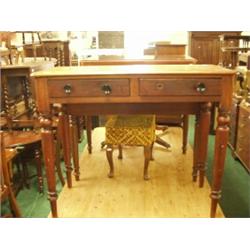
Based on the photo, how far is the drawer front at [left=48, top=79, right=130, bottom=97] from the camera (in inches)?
61.6

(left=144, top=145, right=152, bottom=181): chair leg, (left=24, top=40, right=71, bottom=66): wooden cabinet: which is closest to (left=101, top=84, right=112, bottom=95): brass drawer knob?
(left=144, top=145, right=152, bottom=181): chair leg

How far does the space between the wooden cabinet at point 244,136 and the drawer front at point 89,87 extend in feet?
4.37

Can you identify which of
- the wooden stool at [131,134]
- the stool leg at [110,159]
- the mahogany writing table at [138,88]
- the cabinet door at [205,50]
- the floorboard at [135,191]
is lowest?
the floorboard at [135,191]

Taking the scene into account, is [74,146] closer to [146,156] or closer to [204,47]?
[146,156]

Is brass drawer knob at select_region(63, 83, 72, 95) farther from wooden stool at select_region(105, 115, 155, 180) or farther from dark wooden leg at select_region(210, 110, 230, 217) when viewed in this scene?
dark wooden leg at select_region(210, 110, 230, 217)

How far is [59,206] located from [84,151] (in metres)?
1.01

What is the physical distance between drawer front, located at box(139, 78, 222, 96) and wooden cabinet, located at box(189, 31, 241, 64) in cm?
409

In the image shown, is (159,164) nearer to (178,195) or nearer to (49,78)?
(178,195)

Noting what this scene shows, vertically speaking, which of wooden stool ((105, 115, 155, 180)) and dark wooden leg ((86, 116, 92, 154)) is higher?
wooden stool ((105, 115, 155, 180))

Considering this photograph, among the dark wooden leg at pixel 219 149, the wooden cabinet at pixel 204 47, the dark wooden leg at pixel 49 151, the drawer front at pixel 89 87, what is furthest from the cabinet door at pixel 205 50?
the dark wooden leg at pixel 49 151

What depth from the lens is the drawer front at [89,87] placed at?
156cm

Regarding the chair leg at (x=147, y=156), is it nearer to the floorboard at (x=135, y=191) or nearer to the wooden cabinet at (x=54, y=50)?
the floorboard at (x=135, y=191)

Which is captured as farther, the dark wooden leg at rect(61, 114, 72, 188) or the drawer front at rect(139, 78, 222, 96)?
the dark wooden leg at rect(61, 114, 72, 188)

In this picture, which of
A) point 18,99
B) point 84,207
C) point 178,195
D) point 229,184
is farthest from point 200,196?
point 18,99
